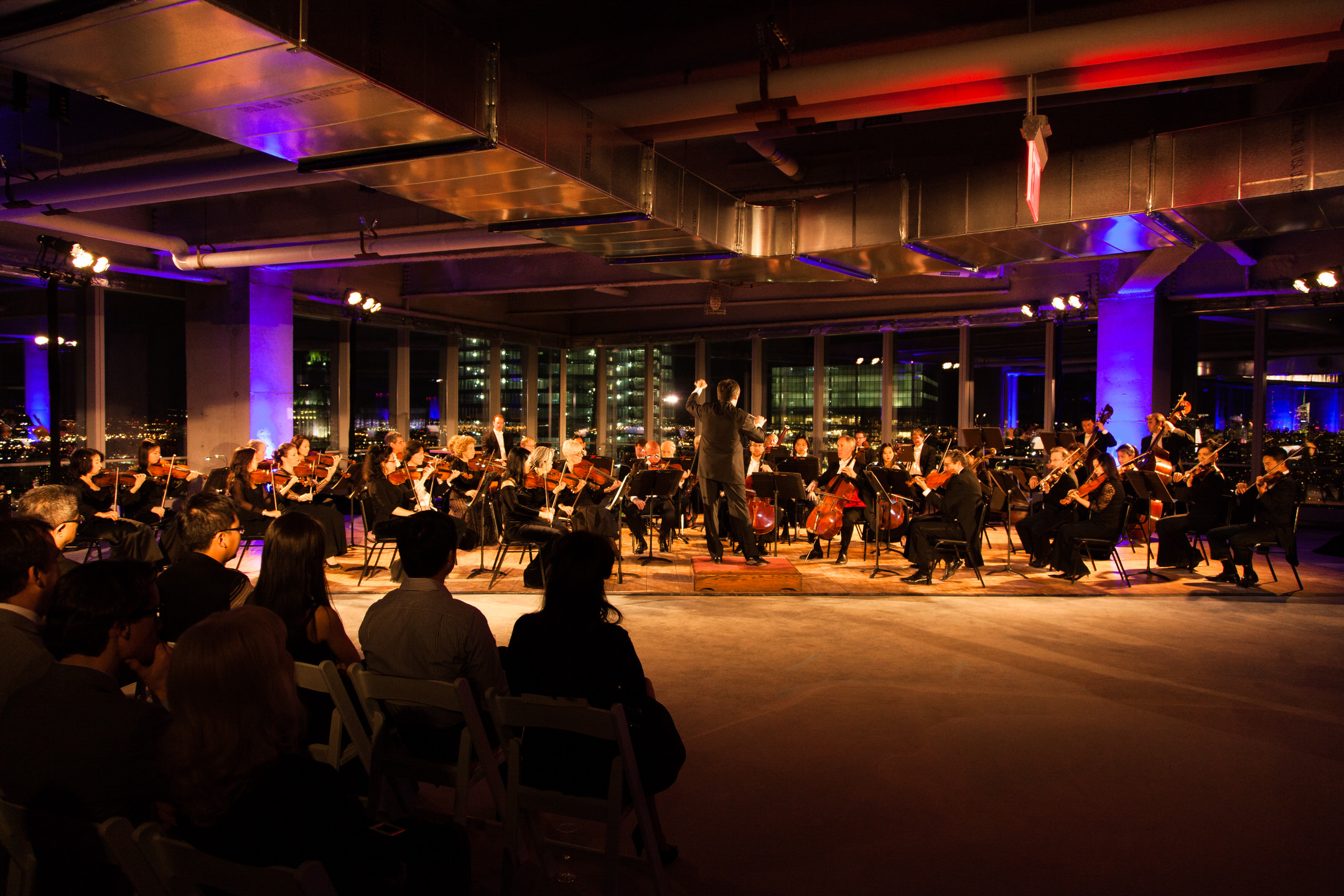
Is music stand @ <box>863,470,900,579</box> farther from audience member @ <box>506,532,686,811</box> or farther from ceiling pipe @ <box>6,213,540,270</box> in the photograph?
audience member @ <box>506,532,686,811</box>

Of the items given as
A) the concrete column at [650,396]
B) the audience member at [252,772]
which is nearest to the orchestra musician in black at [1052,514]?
the audience member at [252,772]

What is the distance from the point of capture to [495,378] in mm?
15656

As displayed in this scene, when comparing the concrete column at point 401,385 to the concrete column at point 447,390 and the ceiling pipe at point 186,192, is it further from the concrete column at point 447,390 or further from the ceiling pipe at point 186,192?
the ceiling pipe at point 186,192

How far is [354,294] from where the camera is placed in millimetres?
10336

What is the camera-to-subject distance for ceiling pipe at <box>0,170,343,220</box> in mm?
6875

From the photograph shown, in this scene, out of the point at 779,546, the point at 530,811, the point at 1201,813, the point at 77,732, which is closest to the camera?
the point at 77,732

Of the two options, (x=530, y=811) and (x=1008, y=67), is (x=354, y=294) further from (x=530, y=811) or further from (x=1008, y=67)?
(x=530, y=811)

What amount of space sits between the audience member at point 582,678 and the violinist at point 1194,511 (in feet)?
23.6

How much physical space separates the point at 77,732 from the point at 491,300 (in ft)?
45.9

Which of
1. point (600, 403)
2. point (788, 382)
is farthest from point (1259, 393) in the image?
point (600, 403)

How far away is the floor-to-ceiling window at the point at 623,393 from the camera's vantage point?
1708 cm

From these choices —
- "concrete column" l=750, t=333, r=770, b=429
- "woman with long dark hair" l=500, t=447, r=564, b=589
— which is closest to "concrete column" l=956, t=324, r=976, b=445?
"concrete column" l=750, t=333, r=770, b=429

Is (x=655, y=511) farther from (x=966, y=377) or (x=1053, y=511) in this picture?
(x=966, y=377)

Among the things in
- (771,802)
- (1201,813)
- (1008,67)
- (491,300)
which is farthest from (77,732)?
(491,300)
